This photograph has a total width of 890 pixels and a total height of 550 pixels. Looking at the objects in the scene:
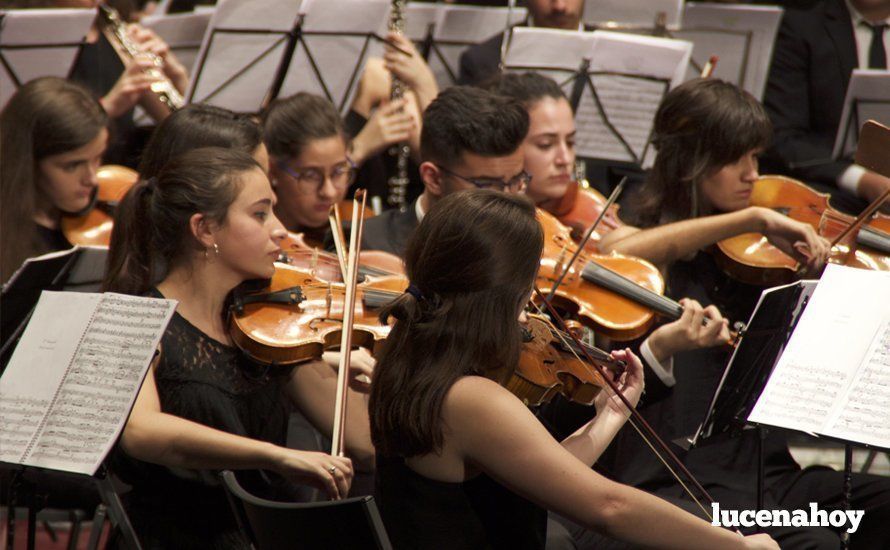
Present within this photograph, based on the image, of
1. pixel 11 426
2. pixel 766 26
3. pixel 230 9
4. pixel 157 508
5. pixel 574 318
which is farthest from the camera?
pixel 766 26

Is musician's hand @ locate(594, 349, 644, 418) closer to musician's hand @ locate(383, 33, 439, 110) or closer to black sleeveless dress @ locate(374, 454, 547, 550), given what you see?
black sleeveless dress @ locate(374, 454, 547, 550)

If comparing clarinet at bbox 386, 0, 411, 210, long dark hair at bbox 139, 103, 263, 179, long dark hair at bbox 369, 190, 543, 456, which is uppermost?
long dark hair at bbox 369, 190, 543, 456

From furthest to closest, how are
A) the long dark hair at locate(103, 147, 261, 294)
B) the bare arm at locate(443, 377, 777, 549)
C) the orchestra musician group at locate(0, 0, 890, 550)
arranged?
the long dark hair at locate(103, 147, 261, 294), the orchestra musician group at locate(0, 0, 890, 550), the bare arm at locate(443, 377, 777, 549)

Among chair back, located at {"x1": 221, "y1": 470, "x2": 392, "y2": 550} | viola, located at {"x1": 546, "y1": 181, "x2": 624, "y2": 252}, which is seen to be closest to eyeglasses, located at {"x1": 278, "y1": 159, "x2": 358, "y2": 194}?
viola, located at {"x1": 546, "y1": 181, "x2": 624, "y2": 252}

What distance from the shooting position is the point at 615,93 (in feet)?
12.6

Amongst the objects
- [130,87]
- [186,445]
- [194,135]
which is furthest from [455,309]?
[130,87]

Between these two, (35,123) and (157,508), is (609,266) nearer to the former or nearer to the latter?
(157,508)

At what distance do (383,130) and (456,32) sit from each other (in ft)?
2.59

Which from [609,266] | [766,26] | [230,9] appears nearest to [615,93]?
[766,26]

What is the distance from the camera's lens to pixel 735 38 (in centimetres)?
423

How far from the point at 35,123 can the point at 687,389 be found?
209 cm

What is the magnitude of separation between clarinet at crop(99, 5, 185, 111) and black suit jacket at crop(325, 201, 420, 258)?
40.3 inches

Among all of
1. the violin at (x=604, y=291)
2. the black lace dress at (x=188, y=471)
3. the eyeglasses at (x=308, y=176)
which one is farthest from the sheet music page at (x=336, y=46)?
the black lace dress at (x=188, y=471)

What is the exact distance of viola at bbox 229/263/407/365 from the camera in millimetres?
2383
